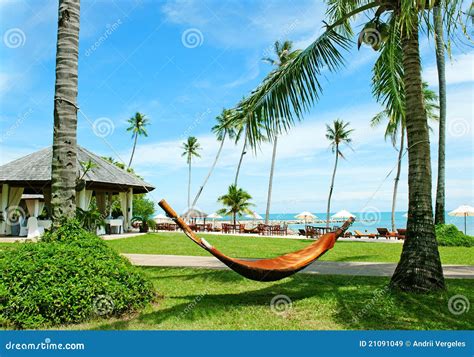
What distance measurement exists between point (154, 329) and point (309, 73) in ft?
15.7

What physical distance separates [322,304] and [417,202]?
90.0 inches

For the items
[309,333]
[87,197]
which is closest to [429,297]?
[309,333]

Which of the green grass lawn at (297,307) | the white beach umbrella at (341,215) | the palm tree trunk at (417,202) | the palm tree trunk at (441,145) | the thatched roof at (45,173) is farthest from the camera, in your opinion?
the white beach umbrella at (341,215)

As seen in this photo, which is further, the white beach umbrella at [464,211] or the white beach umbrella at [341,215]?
the white beach umbrella at [341,215]

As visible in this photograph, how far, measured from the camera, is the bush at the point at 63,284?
14.0 ft

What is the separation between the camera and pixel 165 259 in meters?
10.0

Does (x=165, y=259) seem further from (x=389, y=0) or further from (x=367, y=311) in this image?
(x=389, y=0)

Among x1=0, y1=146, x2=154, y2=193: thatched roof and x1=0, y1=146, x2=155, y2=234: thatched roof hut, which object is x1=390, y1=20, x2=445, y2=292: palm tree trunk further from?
x1=0, y1=146, x2=155, y2=234: thatched roof hut

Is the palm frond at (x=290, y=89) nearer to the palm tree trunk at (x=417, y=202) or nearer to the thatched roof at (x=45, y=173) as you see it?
the palm tree trunk at (x=417, y=202)

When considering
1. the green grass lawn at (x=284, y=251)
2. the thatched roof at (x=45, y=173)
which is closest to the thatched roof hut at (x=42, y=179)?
the thatched roof at (x=45, y=173)

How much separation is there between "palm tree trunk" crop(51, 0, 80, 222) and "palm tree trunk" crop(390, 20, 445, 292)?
4975 mm

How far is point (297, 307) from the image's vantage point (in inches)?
207

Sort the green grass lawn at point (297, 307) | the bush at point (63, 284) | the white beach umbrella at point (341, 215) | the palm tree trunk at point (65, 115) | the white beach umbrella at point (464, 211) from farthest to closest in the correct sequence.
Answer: the white beach umbrella at point (341, 215)
the white beach umbrella at point (464, 211)
the palm tree trunk at point (65, 115)
the green grass lawn at point (297, 307)
the bush at point (63, 284)

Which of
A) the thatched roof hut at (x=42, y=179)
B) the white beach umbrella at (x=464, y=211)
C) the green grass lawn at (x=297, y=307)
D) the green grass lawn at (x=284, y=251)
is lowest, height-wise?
the green grass lawn at (x=284, y=251)
